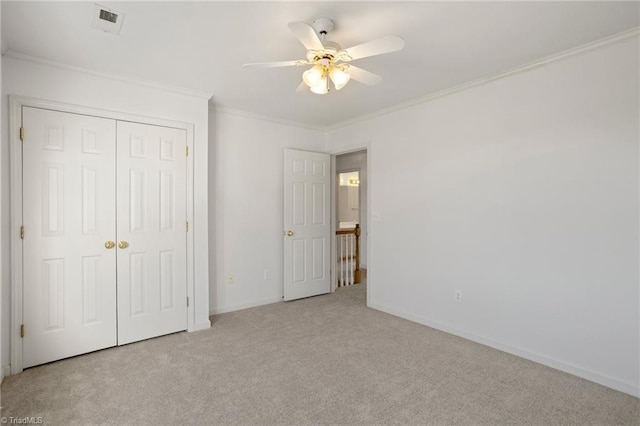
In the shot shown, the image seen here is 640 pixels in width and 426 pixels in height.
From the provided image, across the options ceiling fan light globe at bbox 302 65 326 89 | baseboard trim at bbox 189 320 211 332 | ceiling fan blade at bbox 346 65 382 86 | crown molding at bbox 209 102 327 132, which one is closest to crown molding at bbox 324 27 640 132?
crown molding at bbox 209 102 327 132

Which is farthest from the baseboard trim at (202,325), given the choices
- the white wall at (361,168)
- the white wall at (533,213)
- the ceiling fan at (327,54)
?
the white wall at (361,168)

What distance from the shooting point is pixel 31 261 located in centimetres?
260

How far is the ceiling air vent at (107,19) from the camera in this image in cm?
199

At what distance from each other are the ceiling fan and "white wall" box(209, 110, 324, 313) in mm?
1831

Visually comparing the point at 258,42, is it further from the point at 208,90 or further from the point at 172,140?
the point at 172,140

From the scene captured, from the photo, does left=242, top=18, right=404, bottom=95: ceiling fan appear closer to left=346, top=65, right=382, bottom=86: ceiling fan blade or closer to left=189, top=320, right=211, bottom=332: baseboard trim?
left=346, top=65, right=382, bottom=86: ceiling fan blade

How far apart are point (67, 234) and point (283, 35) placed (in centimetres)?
238

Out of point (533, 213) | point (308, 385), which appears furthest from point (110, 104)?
point (533, 213)

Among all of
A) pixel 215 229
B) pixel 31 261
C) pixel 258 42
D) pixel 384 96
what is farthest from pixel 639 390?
pixel 31 261

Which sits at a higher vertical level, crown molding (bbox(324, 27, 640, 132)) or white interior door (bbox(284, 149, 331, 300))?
crown molding (bbox(324, 27, 640, 132))

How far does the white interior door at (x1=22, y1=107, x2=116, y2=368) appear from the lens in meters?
2.60

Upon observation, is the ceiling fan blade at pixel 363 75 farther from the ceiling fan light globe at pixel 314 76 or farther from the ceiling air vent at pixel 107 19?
the ceiling air vent at pixel 107 19

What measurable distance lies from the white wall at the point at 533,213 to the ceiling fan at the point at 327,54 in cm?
141

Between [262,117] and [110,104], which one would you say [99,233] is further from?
[262,117]
